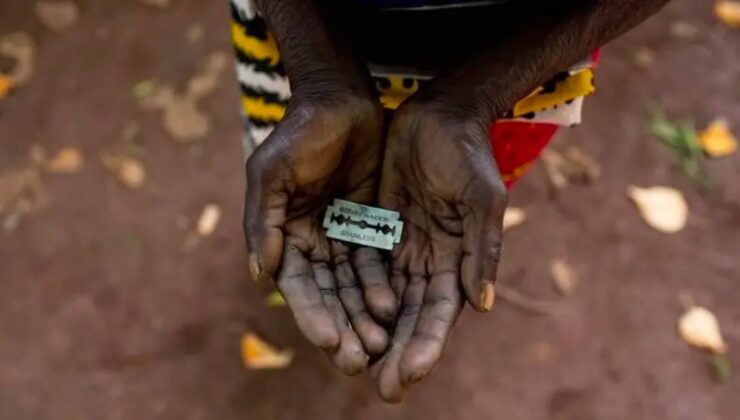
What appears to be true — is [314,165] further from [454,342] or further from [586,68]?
[454,342]

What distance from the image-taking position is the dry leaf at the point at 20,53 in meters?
1.86

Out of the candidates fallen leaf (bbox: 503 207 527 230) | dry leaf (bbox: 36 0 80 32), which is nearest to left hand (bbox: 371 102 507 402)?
fallen leaf (bbox: 503 207 527 230)

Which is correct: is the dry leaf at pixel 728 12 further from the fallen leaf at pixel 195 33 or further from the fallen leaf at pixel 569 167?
the fallen leaf at pixel 195 33

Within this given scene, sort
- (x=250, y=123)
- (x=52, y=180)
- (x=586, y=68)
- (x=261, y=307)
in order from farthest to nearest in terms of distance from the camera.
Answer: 1. (x=52, y=180)
2. (x=261, y=307)
3. (x=250, y=123)
4. (x=586, y=68)

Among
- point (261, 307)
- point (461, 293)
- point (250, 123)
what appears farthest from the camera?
point (261, 307)

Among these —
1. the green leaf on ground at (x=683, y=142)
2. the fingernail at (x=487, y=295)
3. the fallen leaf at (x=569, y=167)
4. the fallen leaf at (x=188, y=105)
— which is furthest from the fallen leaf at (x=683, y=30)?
the fingernail at (x=487, y=295)

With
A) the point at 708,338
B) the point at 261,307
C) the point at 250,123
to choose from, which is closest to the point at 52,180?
the point at 261,307

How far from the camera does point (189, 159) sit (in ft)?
5.76

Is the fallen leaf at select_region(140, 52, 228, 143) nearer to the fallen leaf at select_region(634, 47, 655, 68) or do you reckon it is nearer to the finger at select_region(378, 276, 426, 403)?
the fallen leaf at select_region(634, 47, 655, 68)

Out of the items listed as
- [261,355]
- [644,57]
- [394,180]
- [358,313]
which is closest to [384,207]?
[394,180]

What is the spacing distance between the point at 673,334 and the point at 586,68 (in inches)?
24.2

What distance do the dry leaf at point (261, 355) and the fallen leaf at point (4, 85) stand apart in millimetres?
669

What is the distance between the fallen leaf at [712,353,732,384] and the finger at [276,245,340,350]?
2.63ft

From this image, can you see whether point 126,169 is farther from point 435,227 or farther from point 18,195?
point 435,227
